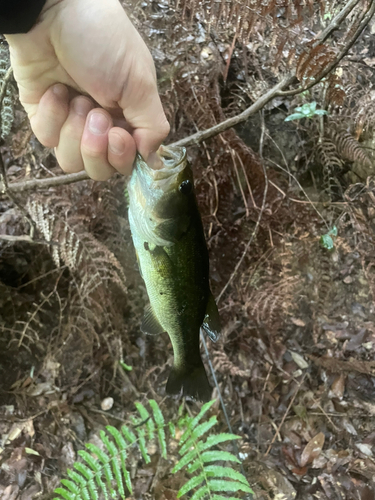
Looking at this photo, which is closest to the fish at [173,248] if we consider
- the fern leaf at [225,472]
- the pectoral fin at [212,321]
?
the pectoral fin at [212,321]

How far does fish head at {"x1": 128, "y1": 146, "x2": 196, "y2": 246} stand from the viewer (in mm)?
1213

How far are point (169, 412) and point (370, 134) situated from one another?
3105 mm

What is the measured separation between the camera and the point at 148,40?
268 cm

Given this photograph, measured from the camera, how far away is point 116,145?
1214 millimetres

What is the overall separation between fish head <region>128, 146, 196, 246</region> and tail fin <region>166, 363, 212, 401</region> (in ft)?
2.46

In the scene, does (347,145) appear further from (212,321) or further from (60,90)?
(60,90)

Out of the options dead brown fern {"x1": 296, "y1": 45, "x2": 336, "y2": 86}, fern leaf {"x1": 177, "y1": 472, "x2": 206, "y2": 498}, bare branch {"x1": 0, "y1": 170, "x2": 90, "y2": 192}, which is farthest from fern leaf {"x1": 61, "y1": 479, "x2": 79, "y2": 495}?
dead brown fern {"x1": 296, "y1": 45, "x2": 336, "y2": 86}

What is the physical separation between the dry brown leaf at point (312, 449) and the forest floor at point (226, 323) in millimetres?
18

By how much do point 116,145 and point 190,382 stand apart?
125 cm

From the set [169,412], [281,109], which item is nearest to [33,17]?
[281,109]

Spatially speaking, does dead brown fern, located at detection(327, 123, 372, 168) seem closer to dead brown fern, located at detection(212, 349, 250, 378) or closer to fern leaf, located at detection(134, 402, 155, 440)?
dead brown fern, located at detection(212, 349, 250, 378)

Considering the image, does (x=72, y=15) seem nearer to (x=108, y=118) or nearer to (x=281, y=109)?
(x=108, y=118)

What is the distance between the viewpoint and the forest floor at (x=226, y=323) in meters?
2.57

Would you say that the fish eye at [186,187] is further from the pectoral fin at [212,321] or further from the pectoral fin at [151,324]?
the pectoral fin at [151,324]
